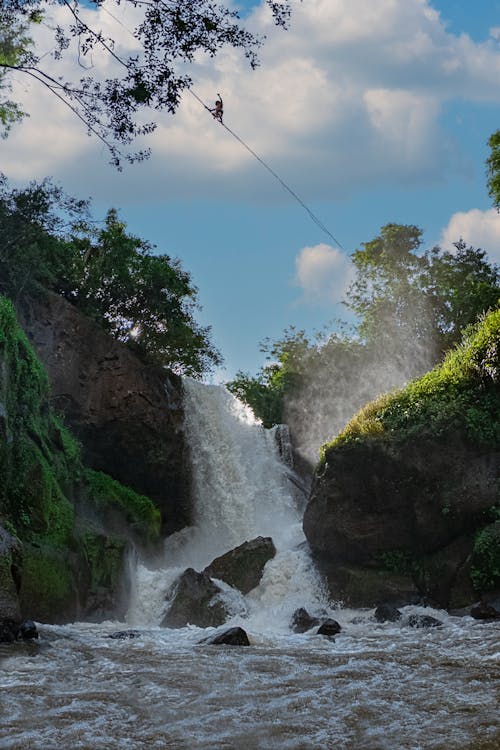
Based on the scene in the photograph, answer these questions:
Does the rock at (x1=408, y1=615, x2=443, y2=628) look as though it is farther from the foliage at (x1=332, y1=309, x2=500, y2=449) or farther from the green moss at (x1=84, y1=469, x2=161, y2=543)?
the green moss at (x1=84, y1=469, x2=161, y2=543)

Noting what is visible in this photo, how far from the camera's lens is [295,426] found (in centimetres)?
3272

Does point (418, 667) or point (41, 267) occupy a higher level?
point (41, 267)

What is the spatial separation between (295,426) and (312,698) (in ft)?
86.0

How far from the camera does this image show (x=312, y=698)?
655cm

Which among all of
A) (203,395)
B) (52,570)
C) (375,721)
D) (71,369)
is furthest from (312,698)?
(203,395)

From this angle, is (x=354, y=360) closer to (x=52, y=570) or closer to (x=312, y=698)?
(x=52, y=570)

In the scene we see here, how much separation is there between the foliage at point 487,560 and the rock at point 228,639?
6.11m

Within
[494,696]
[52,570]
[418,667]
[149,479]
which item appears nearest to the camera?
[494,696]

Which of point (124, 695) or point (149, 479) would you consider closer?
point (124, 695)

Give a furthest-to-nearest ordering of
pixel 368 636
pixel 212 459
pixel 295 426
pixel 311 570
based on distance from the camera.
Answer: pixel 295 426 → pixel 212 459 → pixel 311 570 → pixel 368 636

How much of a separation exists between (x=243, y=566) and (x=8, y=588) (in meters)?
7.93

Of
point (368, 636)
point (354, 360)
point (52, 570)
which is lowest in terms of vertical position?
point (368, 636)

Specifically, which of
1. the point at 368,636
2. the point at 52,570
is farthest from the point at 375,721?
the point at 52,570

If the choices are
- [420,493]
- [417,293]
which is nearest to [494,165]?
[417,293]
